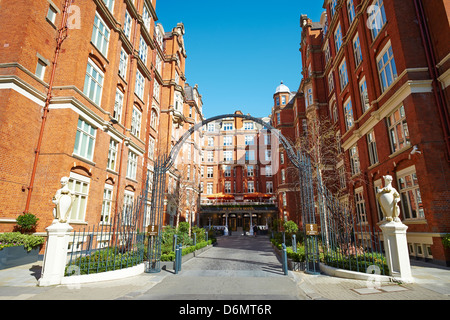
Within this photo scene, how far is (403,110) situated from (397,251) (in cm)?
920

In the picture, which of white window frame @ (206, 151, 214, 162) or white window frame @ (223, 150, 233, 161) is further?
white window frame @ (206, 151, 214, 162)

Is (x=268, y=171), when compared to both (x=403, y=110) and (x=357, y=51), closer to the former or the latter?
(x=357, y=51)

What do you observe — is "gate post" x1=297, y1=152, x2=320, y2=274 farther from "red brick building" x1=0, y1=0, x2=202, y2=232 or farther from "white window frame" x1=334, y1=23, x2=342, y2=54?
"white window frame" x1=334, y1=23, x2=342, y2=54

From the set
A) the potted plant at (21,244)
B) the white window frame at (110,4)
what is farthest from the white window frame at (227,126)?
the potted plant at (21,244)

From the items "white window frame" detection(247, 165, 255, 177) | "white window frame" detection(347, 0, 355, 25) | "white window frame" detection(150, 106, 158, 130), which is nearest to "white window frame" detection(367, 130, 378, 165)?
"white window frame" detection(347, 0, 355, 25)

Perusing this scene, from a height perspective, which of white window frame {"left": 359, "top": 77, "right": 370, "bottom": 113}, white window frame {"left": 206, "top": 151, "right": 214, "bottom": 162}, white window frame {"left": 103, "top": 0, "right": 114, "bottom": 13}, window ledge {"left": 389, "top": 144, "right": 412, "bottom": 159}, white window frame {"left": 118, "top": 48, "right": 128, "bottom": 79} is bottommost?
window ledge {"left": 389, "top": 144, "right": 412, "bottom": 159}

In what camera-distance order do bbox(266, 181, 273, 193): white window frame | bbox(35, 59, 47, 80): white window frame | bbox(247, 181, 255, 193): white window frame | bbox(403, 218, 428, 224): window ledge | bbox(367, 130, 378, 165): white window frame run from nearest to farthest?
bbox(403, 218, 428, 224): window ledge → bbox(35, 59, 47, 80): white window frame → bbox(367, 130, 378, 165): white window frame → bbox(266, 181, 273, 193): white window frame → bbox(247, 181, 255, 193): white window frame

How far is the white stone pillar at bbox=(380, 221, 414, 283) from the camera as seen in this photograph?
7176 mm

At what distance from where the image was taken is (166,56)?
32.9 metres

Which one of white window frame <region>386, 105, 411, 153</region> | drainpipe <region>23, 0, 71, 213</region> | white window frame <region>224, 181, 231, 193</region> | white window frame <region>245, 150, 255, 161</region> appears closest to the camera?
drainpipe <region>23, 0, 71, 213</region>

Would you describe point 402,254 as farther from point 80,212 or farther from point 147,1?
point 147,1

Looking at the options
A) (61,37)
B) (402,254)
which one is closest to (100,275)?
(402,254)

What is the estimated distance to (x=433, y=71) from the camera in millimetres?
12148

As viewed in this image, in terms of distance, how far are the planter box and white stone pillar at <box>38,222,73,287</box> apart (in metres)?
4.01
